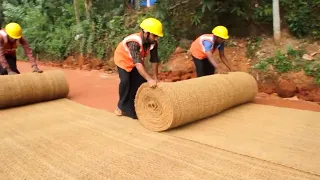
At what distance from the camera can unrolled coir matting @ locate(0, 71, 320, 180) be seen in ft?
8.54

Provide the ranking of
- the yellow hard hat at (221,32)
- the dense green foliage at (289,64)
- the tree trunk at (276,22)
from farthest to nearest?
the tree trunk at (276,22) < the dense green foliage at (289,64) < the yellow hard hat at (221,32)

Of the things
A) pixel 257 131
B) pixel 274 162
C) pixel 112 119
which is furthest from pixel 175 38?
pixel 274 162

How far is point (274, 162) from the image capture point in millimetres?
2721

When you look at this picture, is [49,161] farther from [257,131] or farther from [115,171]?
[257,131]

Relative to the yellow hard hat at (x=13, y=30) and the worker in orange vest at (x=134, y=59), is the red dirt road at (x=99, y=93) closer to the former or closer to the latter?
the worker in orange vest at (x=134, y=59)

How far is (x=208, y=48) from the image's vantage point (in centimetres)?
494

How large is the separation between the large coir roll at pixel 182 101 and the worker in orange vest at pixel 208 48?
0.64 metres

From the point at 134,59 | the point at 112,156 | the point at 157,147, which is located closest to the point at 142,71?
the point at 134,59

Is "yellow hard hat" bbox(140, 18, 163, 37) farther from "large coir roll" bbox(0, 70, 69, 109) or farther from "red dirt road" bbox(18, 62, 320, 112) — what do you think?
"large coir roll" bbox(0, 70, 69, 109)

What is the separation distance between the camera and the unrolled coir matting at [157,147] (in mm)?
Answer: 2604

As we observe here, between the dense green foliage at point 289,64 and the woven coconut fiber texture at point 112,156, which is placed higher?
the dense green foliage at point 289,64

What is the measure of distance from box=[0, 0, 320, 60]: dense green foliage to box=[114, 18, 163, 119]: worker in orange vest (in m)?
3.15

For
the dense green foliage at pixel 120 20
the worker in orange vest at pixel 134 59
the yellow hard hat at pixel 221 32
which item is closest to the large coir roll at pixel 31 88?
the worker in orange vest at pixel 134 59

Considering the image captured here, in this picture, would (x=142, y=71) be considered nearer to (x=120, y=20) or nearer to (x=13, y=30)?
(x=13, y=30)
